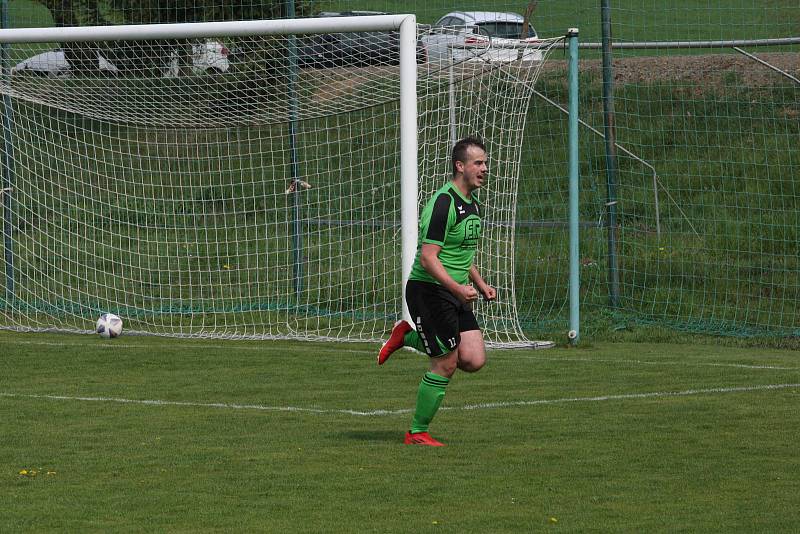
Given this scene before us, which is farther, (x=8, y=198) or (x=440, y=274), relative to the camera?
(x=8, y=198)

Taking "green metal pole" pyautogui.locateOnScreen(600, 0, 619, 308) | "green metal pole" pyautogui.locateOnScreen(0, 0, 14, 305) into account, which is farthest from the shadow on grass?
"green metal pole" pyautogui.locateOnScreen(0, 0, 14, 305)

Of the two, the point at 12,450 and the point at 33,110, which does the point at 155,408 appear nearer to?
the point at 12,450

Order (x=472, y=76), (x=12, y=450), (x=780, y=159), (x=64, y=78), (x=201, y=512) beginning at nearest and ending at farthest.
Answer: (x=201, y=512), (x=12, y=450), (x=472, y=76), (x=64, y=78), (x=780, y=159)

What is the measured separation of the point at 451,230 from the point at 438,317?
1.71 feet

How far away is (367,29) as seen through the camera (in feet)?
39.9

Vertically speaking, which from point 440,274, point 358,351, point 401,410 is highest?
point 440,274

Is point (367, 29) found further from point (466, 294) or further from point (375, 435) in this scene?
point (466, 294)

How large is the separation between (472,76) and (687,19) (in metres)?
6.24

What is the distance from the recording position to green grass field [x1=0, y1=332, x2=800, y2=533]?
6.22 metres

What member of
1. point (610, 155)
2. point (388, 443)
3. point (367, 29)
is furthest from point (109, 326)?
point (388, 443)

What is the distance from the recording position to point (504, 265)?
13.6 m

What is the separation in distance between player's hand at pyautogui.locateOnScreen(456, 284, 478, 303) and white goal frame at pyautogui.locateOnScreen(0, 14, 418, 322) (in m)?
3.87

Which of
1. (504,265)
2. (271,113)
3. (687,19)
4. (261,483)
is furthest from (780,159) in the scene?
(261,483)

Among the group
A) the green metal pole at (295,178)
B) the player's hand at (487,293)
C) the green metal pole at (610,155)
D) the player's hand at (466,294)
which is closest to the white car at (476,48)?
the green metal pole at (610,155)
